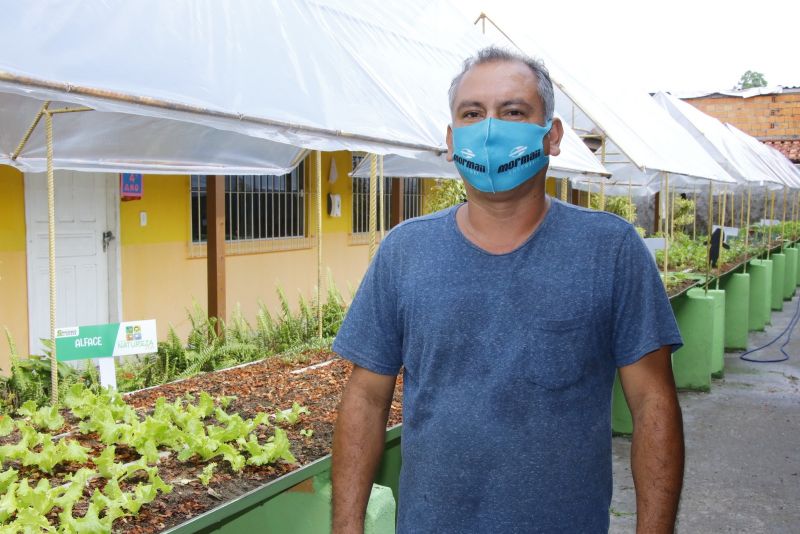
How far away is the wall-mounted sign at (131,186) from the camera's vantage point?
7836 millimetres

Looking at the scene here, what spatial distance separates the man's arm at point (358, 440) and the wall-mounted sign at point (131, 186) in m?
6.56

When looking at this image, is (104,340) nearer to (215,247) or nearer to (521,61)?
(521,61)

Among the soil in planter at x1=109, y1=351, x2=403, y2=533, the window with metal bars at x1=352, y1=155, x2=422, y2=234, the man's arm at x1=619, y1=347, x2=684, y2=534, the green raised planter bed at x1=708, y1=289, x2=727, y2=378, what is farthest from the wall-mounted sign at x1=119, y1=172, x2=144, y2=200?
the man's arm at x1=619, y1=347, x2=684, y2=534

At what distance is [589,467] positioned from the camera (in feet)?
5.49

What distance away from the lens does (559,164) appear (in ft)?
19.1

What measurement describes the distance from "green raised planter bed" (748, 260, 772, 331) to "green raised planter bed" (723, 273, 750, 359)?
5.75 feet

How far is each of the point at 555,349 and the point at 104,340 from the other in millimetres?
2603

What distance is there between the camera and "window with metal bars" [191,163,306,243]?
899 cm

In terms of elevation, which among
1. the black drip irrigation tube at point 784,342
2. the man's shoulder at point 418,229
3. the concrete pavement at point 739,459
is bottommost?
the concrete pavement at point 739,459

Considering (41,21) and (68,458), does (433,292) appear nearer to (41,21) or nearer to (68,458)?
(68,458)

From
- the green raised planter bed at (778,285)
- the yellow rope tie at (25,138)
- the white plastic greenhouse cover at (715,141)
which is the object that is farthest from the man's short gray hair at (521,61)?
the green raised planter bed at (778,285)

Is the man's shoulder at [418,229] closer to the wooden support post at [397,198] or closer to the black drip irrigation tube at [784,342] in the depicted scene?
the wooden support post at [397,198]

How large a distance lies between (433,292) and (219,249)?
6365 mm

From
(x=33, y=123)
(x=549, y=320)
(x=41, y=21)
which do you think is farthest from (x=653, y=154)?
(x=549, y=320)
